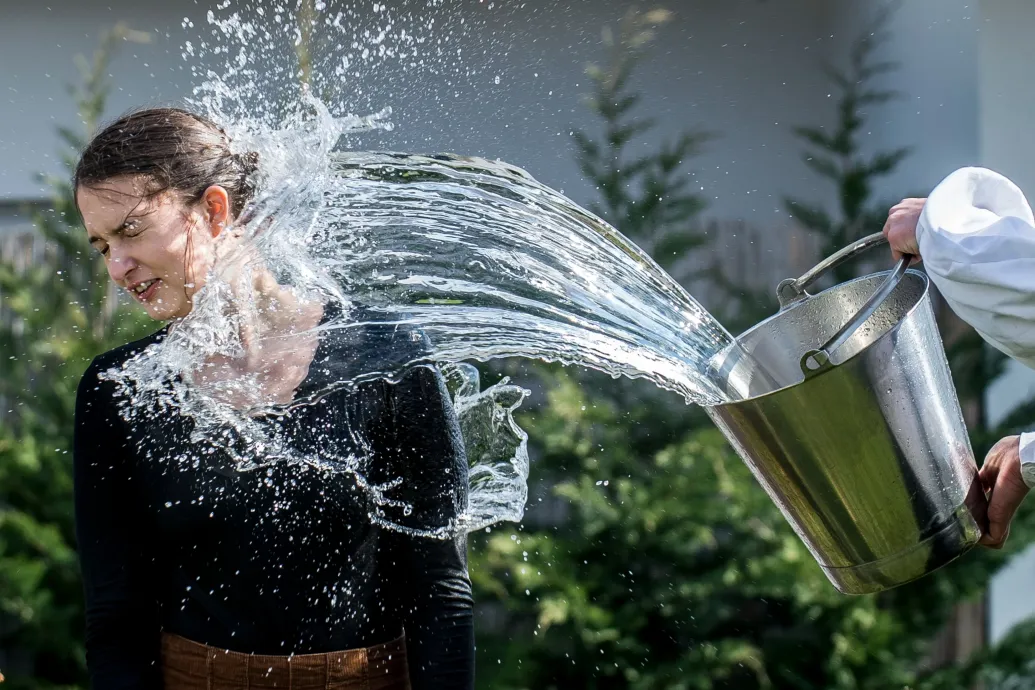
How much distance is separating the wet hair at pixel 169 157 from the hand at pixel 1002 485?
1.28 m

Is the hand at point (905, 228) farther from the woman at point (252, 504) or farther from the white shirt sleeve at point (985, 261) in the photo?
the woman at point (252, 504)

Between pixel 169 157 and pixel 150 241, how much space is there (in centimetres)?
14

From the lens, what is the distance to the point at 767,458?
5.95ft

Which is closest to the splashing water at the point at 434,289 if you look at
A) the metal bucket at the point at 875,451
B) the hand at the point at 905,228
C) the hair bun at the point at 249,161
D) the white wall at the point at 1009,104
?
the hair bun at the point at 249,161

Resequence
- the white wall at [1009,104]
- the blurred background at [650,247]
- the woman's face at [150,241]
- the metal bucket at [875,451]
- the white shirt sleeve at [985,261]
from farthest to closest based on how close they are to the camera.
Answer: the white wall at [1009,104], the blurred background at [650,247], the woman's face at [150,241], the metal bucket at [875,451], the white shirt sleeve at [985,261]

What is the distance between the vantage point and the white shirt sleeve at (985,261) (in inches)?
62.5

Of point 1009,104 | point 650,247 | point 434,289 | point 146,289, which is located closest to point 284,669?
point 146,289

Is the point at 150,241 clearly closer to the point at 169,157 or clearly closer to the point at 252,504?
the point at 169,157

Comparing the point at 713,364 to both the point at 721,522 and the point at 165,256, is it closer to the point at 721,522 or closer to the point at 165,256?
the point at 165,256

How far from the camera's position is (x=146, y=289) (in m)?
1.87

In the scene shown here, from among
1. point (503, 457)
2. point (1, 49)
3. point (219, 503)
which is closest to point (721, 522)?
point (503, 457)

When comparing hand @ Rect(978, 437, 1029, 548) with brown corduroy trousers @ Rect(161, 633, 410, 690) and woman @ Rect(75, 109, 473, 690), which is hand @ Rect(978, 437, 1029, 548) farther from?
brown corduroy trousers @ Rect(161, 633, 410, 690)

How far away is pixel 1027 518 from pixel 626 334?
2.42m

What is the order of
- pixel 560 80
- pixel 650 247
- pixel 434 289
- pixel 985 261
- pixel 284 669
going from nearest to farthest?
pixel 985 261 < pixel 284 669 < pixel 434 289 < pixel 650 247 < pixel 560 80
